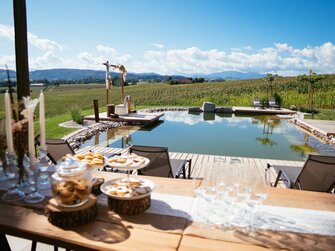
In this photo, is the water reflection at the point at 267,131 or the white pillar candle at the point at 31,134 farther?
the water reflection at the point at 267,131

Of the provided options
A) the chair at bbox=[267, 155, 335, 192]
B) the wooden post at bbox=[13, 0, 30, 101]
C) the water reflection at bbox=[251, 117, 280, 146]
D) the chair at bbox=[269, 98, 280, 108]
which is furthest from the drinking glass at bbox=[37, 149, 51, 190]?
the chair at bbox=[269, 98, 280, 108]

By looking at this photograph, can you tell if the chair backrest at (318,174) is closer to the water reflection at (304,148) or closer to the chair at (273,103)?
the water reflection at (304,148)

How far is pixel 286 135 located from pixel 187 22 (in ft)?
49.0

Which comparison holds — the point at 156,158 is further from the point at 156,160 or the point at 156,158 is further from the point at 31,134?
the point at 31,134

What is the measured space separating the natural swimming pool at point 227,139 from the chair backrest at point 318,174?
344 centimetres

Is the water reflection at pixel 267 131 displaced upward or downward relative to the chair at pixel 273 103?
downward

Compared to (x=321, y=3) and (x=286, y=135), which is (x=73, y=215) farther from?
(x=321, y=3)

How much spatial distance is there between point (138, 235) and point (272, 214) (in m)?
0.77

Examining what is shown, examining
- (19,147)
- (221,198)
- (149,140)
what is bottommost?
(149,140)

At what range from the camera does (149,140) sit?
26.6 ft

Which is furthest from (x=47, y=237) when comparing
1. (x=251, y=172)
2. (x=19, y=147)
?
(x=251, y=172)

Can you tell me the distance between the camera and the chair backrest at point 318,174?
2.96 m

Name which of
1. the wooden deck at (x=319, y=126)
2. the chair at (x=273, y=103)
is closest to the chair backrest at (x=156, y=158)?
the wooden deck at (x=319, y=126)

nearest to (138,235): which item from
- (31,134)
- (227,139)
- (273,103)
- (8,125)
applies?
(31,134)
